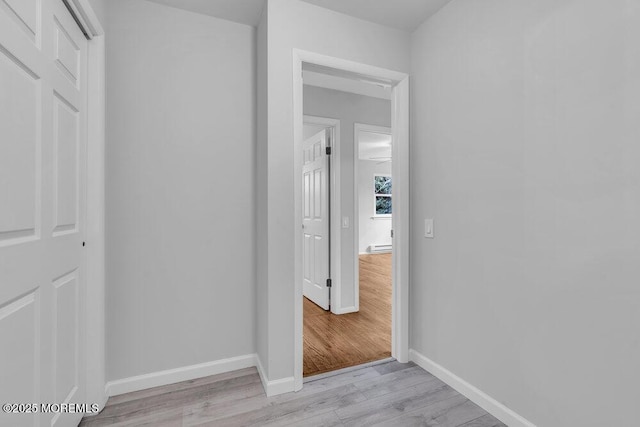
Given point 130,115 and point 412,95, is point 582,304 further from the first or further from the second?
point 130,115

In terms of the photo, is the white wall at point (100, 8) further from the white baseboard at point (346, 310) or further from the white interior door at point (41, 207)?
the white baseboard at point (346, 310)

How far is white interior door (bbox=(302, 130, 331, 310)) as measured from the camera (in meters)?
3.43

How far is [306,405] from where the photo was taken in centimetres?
179

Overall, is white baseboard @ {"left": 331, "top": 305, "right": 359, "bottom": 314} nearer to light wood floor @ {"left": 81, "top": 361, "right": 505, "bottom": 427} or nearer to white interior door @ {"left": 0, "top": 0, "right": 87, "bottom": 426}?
light wood floor @ {"left": 81, "top": 361, "right": 505, "bottom": 427}

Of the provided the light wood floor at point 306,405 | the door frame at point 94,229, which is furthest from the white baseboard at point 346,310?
the door frame at point 94,229

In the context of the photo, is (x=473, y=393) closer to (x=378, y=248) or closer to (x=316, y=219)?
(x=316, y=219)

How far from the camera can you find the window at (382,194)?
852 cm

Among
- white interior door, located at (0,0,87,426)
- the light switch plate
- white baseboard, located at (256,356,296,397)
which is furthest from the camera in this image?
the light switch plate

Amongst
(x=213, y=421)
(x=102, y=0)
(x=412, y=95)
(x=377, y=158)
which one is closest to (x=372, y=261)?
(x=377, y=158)

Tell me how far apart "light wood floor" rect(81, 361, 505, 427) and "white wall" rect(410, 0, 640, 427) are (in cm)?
24

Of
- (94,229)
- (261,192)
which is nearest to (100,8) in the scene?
(94,229)

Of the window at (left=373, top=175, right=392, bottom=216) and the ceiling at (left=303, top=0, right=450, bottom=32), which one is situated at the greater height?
the ceiling at (left=303, top=0, right=450, bottom=32)

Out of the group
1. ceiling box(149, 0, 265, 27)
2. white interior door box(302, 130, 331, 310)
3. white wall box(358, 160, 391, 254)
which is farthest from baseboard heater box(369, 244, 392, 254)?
ceiling box(149, 0, 265, 27)

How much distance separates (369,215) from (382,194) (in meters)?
0.74
